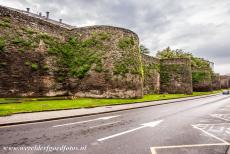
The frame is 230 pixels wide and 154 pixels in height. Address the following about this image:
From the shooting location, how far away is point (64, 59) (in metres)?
23.2

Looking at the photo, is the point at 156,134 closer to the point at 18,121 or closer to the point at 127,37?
the point at 18,121

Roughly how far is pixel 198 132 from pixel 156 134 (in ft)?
5.91

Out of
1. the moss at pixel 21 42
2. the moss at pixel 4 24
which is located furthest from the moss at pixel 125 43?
the moss at pixel 4 24

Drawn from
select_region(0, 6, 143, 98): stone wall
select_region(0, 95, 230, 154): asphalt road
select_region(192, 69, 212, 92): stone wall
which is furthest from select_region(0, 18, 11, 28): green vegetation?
select_region(192, 69, 212, 92): stone wall

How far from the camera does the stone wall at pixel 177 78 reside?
40.6 metres

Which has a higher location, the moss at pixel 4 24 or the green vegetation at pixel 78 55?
the moss at pixel 4 24

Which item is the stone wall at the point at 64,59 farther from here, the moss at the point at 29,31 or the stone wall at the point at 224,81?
the stone wall at the point at 224,81

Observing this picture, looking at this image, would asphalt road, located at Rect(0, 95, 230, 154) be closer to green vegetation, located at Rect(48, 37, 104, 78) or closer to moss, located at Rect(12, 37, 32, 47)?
moss, located at Rect(12, 37, 32, 47)

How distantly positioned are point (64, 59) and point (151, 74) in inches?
771

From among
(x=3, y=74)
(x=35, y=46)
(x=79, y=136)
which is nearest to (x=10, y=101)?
(x=3, y=74)

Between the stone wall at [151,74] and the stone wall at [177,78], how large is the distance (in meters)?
1.97

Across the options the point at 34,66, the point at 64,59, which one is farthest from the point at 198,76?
the point at 34,66

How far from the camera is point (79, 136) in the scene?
21.2 feet

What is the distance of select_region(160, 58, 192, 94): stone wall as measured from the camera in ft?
133
